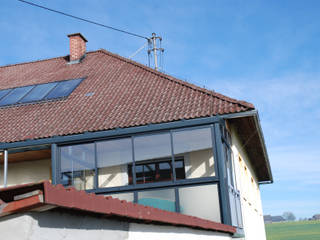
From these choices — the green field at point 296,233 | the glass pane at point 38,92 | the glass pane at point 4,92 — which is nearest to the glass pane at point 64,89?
the glass pane at point 38,92

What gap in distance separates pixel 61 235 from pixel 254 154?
17624mm

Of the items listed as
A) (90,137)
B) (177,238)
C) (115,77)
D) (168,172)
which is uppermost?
Result: (115,77)

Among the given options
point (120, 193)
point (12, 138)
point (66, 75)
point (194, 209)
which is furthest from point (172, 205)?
point (66, 75)

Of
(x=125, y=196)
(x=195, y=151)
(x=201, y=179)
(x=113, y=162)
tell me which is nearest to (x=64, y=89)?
(x=113, y=162)

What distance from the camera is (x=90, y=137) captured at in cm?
1285

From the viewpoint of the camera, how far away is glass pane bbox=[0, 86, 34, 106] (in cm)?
1636

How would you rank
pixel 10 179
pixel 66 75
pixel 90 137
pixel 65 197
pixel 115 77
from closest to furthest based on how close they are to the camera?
1. pixel 65 197
2. pixel 90 137
3. pixel 10 179
4. pixel 115 77
5. pixel 66 75

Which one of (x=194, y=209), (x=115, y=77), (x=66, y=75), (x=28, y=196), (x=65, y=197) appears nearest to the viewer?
(x=28, y=196)

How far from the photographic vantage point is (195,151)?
12898 mm

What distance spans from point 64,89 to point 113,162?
461cm

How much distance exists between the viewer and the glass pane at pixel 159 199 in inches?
473

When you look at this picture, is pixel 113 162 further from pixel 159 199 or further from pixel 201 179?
pixel 201 179

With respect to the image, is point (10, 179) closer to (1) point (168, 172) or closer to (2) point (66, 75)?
(2) point (66, 75)

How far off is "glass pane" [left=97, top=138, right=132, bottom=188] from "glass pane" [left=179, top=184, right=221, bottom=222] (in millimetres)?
2058
